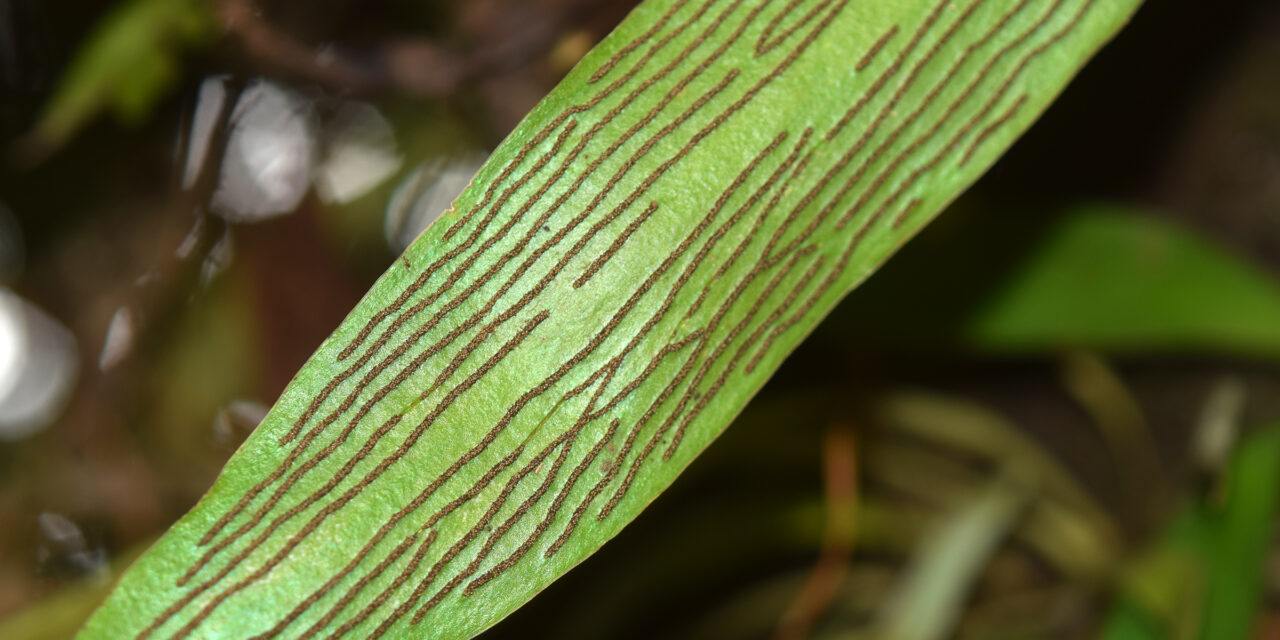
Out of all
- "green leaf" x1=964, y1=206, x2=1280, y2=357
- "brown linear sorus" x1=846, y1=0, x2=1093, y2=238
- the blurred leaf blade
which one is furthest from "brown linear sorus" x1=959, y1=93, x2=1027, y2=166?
the blurred leaf blade

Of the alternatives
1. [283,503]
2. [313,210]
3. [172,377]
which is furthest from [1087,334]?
[172,377]

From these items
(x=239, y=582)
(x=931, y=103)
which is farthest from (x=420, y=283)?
(x=931, y=103)

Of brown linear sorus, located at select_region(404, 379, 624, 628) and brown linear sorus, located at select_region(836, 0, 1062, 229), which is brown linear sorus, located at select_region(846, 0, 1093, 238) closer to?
brown linear sorus, located at select_region(836, 0, 1062, 229)

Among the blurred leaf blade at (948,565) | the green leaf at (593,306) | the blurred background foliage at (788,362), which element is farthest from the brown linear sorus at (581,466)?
the blurred leaf blade at (948,565)

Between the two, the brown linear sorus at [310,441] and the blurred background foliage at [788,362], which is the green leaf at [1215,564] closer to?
the blurred background foliage at [788,362]

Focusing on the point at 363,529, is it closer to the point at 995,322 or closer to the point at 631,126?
the point at 631,126

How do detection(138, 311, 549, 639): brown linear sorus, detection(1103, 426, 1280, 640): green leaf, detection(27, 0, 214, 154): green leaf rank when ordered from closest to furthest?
detection(138, 311, 549, 639): brown linear sorus < detection(1103, 426, 1280, 640): green leaf < detection(27, 0, 214, 154): green leaf
